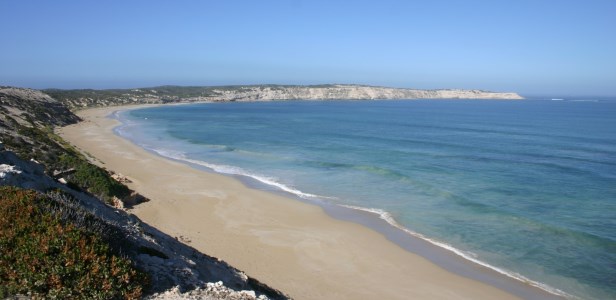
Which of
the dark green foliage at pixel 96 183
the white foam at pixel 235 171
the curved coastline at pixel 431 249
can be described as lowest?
the curved coastline at pixel 431 249

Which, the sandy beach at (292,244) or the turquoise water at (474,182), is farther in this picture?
the turquoise water at (474,182)

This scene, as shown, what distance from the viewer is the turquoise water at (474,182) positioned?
1677 centimetres

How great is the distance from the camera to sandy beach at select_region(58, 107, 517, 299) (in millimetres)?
13656

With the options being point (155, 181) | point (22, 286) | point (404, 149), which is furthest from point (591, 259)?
point (404, 149)

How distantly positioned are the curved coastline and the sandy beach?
46 cm

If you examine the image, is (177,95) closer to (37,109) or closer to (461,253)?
(37,109)

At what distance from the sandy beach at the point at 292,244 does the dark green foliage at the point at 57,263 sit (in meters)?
6.82

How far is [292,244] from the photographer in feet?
56.4

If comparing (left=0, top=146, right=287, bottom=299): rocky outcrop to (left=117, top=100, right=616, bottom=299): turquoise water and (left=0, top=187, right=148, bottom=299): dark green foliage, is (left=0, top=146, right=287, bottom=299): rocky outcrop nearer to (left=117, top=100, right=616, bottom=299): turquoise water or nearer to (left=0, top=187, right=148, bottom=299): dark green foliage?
(left=0, top=187, right=148, bottom=299): dark green foliage

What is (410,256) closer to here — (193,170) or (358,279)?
(358,279)

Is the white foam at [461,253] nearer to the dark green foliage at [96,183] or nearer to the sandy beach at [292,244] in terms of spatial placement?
the sandy beach at [292,244]

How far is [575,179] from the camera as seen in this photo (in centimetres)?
2891

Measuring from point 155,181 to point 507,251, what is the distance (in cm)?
2024

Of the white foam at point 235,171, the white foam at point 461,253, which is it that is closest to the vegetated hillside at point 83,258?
the white foam at point 461,253
